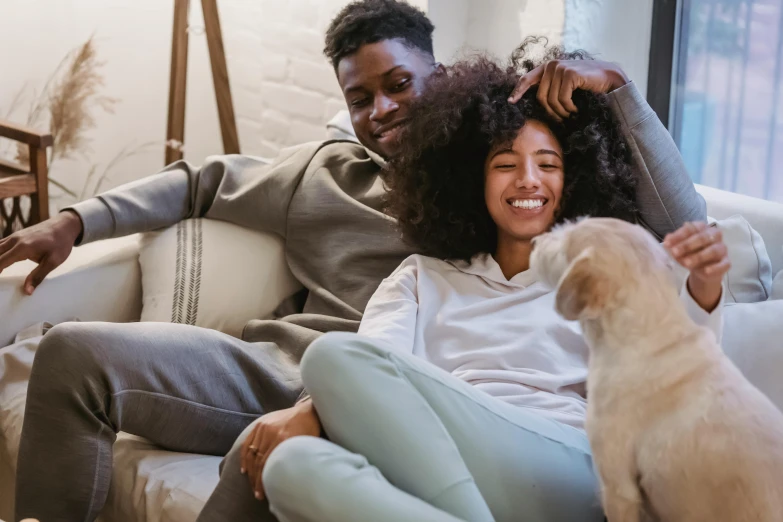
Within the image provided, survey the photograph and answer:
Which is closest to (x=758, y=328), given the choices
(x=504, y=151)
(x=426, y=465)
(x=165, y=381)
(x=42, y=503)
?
(x=504, y=151)

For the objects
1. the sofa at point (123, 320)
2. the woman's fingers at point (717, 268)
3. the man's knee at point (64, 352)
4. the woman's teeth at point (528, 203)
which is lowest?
the sofa at point (123, 320)

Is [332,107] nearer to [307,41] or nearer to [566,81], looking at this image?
[307,41]

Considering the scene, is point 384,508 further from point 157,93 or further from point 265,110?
point 157,93

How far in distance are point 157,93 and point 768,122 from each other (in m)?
2.10

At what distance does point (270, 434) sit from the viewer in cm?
134

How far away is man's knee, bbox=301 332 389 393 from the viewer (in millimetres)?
1240

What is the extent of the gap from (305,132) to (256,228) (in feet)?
2.93

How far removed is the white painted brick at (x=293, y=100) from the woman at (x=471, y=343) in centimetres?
111

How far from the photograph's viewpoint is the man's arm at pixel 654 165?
1628 mm

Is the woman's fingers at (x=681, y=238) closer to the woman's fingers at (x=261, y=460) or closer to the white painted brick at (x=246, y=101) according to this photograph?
the woman's fingers at (x=261, y=460)

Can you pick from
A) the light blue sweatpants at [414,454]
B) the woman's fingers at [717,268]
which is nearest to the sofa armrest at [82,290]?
the light blue sweatpants at [414,454]

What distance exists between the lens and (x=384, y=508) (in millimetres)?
1113

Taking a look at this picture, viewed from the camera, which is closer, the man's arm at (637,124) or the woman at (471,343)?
the woman at (471,343)

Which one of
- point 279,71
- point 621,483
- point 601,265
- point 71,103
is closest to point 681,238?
point 601,265
